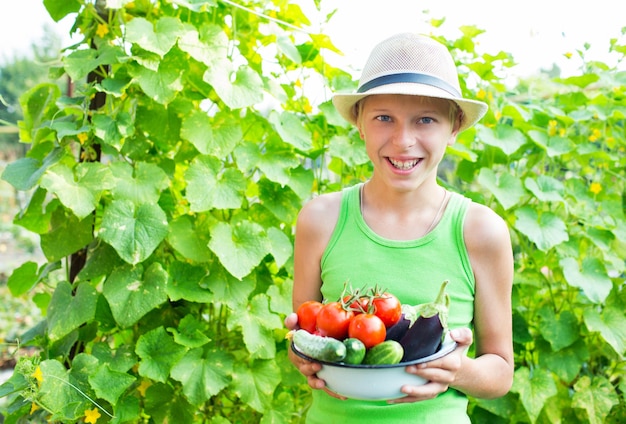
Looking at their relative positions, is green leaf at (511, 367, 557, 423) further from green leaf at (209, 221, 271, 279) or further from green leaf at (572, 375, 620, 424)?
green leaf at (209, 221, 271, 279)

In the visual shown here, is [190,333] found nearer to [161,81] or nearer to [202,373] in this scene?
[202,373]

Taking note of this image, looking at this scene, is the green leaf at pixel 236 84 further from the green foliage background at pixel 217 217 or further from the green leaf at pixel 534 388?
the green leaf at pixel 534 388

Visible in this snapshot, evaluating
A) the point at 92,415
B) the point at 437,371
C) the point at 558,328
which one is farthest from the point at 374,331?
the point at 558,328

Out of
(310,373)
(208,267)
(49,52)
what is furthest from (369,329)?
(49,52)

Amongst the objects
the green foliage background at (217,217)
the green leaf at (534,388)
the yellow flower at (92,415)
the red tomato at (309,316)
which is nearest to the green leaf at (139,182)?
the green foliage background at (217,217)

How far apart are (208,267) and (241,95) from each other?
0.50 metres

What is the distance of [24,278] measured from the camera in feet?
6.91

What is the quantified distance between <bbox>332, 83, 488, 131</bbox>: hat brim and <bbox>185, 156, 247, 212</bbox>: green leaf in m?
0.51

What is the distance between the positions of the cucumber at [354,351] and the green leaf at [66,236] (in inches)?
41.9

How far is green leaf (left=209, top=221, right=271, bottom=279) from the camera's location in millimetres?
1809

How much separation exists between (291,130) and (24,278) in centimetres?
96

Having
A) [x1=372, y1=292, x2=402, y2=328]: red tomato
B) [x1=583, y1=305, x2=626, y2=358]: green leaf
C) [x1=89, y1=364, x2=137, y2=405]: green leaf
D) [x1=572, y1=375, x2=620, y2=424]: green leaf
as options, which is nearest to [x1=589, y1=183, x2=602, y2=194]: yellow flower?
[x1=583, y1=305, x2=626, y2=358]: green leaf

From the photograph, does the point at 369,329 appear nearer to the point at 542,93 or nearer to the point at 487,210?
the point at 487,210

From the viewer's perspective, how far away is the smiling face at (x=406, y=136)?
124 cm
